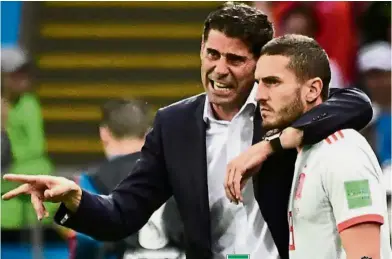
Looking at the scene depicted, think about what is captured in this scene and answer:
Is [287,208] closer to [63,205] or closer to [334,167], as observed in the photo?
[334,167]

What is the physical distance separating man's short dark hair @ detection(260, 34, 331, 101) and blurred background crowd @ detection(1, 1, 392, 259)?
380 centimetres

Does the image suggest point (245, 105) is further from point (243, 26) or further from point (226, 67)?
point (243, 26)

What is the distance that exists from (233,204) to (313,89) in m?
0.54

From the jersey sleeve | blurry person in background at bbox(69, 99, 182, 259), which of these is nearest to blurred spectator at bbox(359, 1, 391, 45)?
blurry person in background at bbox(69, 99, 182, 259)

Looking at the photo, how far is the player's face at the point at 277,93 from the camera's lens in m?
3.35

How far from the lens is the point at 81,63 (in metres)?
8.90

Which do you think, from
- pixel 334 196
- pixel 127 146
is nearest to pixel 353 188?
pixel 334 196

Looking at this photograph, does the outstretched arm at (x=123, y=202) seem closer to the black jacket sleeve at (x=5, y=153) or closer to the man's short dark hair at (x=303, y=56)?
the man's short dark hair at (x=303, y=56)

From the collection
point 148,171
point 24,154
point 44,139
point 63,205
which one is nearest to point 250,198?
point 148,171

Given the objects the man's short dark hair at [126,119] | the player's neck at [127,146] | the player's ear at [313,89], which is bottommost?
the player's neck at [127,146]

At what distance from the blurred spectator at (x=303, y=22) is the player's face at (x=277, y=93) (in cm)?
397

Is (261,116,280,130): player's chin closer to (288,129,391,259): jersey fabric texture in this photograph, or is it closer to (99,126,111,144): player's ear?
(288,129,391,259): jersey fabric texture

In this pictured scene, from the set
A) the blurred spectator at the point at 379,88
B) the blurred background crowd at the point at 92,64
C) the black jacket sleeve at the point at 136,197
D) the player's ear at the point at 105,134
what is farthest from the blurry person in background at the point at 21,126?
the black jacket sleeve at the point at 136,197

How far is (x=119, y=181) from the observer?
4918 mm
